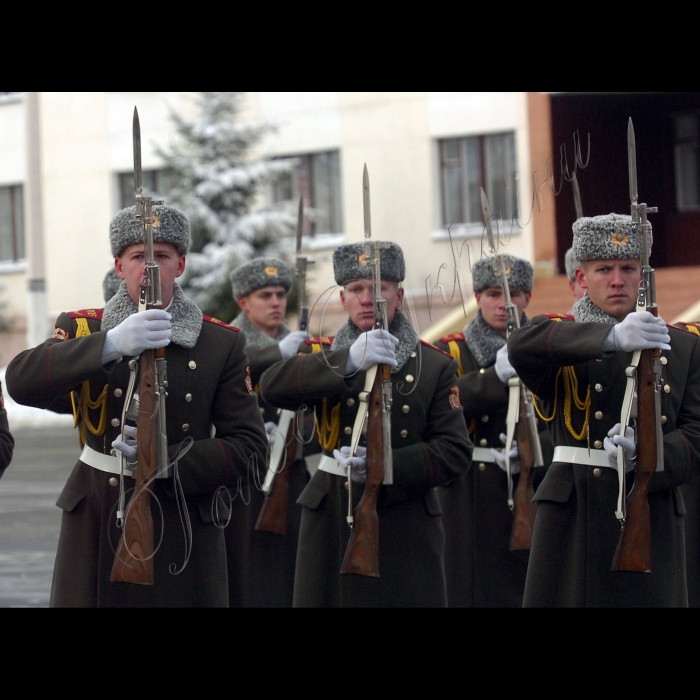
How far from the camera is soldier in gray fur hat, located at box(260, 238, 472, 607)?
17.6 feet

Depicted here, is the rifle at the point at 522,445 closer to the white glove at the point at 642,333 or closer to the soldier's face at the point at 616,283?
the soldier's face at the point at 616,283

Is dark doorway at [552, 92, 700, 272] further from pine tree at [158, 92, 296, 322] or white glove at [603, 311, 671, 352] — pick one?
white glove at [603, 311, 671, 352]

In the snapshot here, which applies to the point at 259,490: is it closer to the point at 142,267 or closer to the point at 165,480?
the point at 165,480

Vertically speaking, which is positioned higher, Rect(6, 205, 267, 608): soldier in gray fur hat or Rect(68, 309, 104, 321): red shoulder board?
Rect(68, 309, 104, 321): red shoulder board

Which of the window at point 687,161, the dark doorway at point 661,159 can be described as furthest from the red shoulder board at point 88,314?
the window at point 687,161

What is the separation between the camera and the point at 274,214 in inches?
940

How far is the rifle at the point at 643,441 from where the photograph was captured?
464 centimetres

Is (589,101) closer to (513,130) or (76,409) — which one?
(513,130)

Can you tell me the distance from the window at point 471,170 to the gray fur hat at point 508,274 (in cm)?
1597

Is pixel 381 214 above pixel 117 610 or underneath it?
above

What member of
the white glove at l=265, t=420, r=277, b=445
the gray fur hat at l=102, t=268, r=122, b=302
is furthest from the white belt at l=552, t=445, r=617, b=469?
the gray fur hat at l=102, t=268, r=122, b=302

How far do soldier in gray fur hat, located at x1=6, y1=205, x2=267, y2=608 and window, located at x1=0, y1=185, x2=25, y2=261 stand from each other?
25.6 m

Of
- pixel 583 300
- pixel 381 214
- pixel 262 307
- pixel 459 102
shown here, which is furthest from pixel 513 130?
pixel 583 300

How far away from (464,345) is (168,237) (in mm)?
2698
